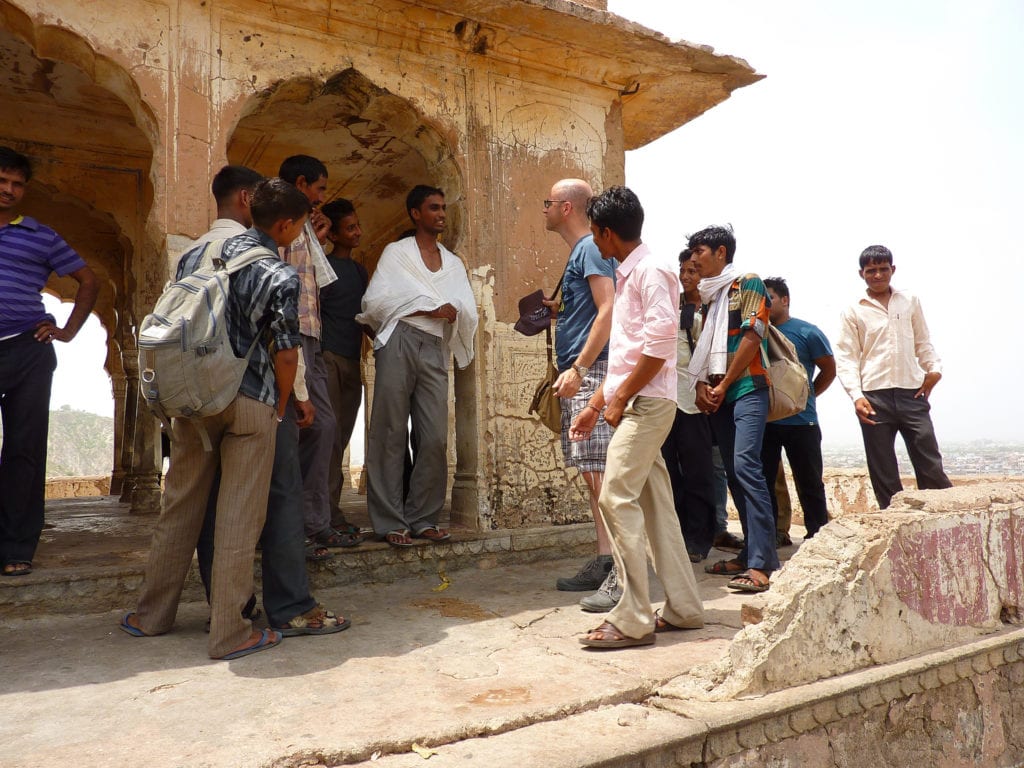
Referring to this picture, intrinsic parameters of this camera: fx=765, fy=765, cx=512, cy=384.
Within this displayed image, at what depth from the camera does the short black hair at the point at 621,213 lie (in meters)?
3.31

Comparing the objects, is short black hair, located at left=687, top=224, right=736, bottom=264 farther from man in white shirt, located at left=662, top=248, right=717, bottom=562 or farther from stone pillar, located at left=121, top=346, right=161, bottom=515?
stone pillar, located at left=121, top=346, right=161, bottom=515

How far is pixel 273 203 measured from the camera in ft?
10.6

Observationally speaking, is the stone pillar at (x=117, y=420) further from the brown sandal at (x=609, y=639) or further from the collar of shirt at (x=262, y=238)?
the brown sandal at (x=609, y=639)

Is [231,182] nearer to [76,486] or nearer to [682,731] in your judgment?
[682,731]

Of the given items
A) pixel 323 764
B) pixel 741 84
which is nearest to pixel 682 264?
pixel 741 84

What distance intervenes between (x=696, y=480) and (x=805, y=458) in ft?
2.33

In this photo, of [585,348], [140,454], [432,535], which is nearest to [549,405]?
[585,348]

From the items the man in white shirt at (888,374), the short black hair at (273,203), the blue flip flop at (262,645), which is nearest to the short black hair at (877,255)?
the man in white shirt at (888,374)

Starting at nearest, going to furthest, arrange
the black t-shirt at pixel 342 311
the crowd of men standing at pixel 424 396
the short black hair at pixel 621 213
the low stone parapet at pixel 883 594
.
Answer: the low stone parapet at pixel 883 594 → the crowd of men standing at pixel 424 396 → the short black hair at pixel 621 213 → the black t-shirt at pixel 342 311

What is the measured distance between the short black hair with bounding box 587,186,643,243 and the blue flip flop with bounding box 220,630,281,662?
7.25 ft

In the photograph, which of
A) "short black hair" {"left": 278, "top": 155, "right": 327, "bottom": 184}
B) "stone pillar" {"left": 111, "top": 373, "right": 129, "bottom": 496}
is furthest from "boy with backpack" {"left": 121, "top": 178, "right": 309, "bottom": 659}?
"stone pillar" {"left": 111, "top": 373, "right": 129, "bottom": 496}

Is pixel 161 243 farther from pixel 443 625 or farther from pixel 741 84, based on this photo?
pixel 741 84

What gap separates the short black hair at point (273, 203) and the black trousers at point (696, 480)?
115 inches

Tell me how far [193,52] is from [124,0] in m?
0.41
